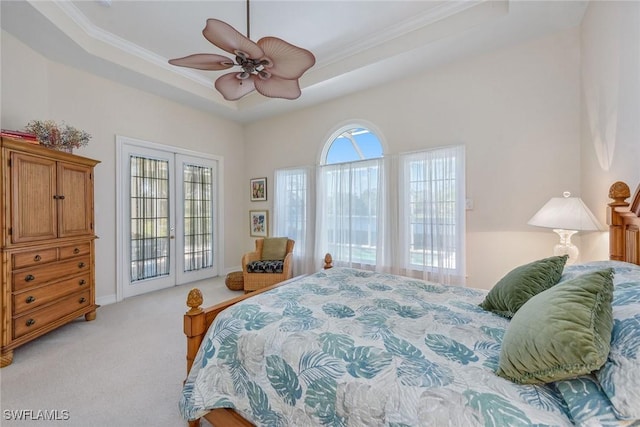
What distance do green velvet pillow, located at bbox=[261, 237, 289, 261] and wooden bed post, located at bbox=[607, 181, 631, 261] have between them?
3.64 meters

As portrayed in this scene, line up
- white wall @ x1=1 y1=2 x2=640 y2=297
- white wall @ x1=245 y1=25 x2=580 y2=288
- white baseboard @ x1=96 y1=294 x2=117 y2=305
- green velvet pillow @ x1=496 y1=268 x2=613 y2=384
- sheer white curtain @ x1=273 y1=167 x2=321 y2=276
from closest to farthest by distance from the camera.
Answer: green velvet pillow @ x1=496 y1=268 x2=613 y2=384 < white wall @ x1=1 y1=2 x2=640 y2=297 < white wall @ x1=245 y1=25 x2=580 y2=288 < white baseboard @ x1=96 y1=294 x2=117 y2=305 < sheer white curtain @ x1=273 y1=167 x2=321 y2=276

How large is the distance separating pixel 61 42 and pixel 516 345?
14.7 ft

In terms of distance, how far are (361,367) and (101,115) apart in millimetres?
4410

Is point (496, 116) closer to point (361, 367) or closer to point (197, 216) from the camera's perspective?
point (361, 367)

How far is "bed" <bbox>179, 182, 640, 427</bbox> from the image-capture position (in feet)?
2.63

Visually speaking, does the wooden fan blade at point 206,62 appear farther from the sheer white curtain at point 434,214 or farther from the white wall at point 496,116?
the sheer white curtain at point 434,214

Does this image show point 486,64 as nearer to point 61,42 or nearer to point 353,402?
point 353,402

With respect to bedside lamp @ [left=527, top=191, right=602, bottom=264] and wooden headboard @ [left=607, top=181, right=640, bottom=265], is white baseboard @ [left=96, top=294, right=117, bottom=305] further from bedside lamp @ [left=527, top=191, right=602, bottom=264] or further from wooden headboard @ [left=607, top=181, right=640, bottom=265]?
wooden headboard @ [left=607, top=181, right=640, bottom=265]

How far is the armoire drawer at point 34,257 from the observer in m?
2.26

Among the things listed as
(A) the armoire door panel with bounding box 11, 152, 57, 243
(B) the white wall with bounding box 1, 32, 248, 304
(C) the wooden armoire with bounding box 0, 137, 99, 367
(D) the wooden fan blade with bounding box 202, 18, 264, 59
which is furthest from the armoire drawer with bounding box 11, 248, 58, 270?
(D) the wooden fan blade with bounding box 202, 18, 264, 59

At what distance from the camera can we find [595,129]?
87.4 inches

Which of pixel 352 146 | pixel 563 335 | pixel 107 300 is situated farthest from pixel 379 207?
pixel 107 300

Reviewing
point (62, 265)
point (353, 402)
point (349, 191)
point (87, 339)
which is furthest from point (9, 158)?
point (349, 191)

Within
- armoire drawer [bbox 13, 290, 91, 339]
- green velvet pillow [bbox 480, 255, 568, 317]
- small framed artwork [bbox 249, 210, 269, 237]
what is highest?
small framed artwork [bbox 249, 210, 269, 237]
